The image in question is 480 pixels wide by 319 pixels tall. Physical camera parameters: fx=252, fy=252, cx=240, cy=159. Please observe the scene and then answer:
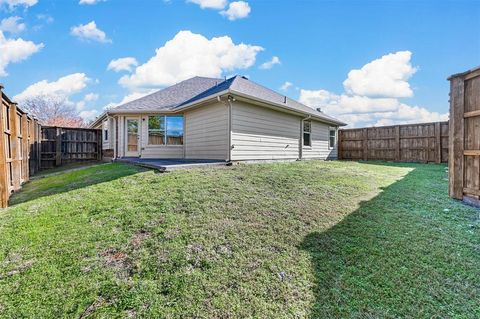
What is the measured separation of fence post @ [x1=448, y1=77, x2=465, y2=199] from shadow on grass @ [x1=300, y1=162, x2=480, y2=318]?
54 centimetres

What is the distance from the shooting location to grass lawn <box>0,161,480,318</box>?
7.56ft

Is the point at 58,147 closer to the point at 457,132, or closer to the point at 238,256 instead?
the point at 238,256

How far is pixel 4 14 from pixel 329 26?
12125mm

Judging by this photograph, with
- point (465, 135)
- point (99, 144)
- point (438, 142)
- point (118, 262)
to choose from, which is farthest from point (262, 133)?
point (99, 144)

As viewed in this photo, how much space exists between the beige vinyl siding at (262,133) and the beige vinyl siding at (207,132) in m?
0.42

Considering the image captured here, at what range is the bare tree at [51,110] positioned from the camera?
2667 cm

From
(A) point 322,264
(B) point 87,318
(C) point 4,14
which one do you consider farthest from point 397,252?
(C) point 4,14

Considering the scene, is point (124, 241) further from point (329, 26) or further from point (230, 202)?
point (329, 26)

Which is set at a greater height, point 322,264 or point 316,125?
point 316,125

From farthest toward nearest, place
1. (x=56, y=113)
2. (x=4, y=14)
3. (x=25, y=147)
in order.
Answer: (x=56, y=113) < (x=4, y=14) < (x=25, y=147)

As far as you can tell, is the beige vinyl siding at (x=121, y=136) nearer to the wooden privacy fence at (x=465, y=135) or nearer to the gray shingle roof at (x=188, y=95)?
the gray shingle roof at (x=188, y=95)

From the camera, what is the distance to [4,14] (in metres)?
9.30

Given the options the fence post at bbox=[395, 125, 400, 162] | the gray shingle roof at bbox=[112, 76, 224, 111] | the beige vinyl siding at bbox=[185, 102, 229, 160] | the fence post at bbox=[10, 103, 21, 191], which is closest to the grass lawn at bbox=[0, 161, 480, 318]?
the fence post at bbox=[10, 103, 21, 191]

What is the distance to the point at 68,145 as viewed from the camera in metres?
13.8
